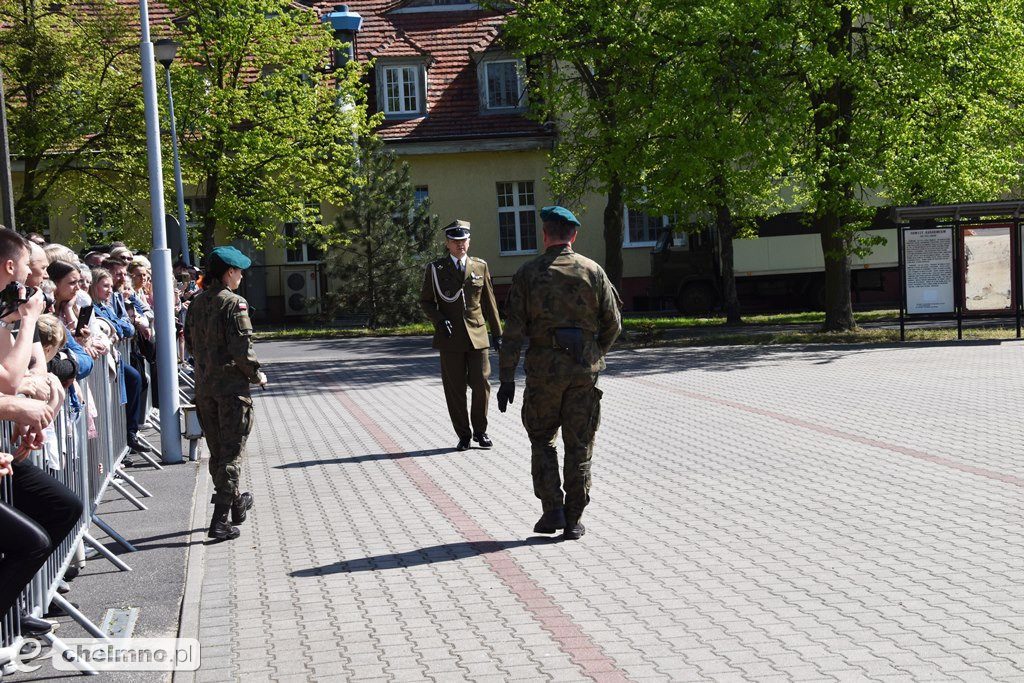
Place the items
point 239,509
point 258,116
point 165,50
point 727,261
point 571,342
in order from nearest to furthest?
point 571,342 < point 239,509 < point 165,50 < point 727,261 < point 258,116

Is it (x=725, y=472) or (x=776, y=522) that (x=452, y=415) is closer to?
(x=725, y=472)

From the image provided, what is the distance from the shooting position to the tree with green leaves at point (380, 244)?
32406 millimetres

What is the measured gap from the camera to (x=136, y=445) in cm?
1166

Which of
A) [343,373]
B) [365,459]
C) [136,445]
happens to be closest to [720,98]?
[343,373]

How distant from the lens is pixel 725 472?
33.2 feet

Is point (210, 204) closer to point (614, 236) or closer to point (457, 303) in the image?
point (614, 236)

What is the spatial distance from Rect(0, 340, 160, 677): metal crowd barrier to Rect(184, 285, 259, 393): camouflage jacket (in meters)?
0.71

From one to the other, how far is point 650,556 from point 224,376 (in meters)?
2.88

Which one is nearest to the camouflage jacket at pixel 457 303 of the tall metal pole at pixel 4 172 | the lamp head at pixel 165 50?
the tall metal pole at pixel 4 172

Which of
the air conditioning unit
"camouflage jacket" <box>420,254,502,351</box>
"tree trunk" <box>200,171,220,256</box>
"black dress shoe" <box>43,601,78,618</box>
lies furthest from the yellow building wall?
"black dress shoe" <box>43,601,78,618</box>

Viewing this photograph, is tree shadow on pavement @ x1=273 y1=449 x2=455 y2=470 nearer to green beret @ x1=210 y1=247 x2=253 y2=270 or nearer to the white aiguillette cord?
the white aiguillette cord

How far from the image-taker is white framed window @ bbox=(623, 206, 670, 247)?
135 feet

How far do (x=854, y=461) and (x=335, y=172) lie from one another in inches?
1046

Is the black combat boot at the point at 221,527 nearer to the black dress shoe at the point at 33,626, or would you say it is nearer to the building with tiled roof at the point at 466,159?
the black dress shoe at the point at 33,626
